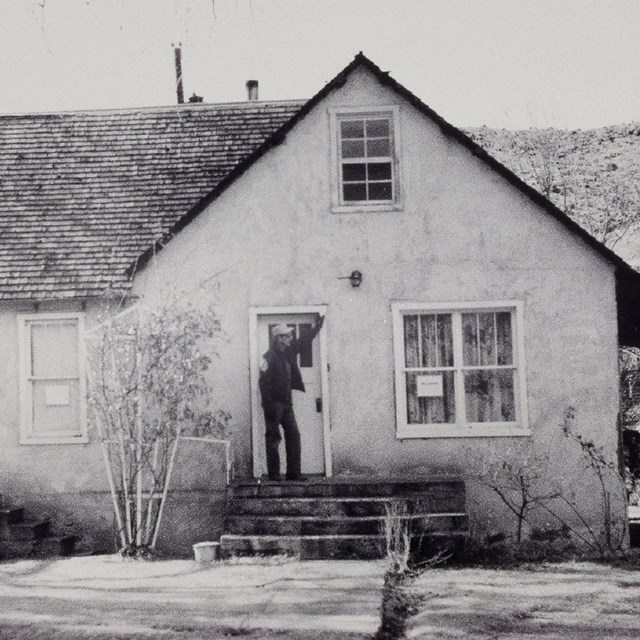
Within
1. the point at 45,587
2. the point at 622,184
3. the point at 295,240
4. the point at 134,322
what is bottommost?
the point at 45,587

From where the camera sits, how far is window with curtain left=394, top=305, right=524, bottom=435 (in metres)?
12.3

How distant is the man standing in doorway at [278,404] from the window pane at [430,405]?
177 centimetres

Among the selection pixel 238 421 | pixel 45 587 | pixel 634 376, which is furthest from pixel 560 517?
pixel 634 376

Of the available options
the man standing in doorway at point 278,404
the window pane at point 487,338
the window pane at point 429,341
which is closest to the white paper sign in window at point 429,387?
the window pane at point 429,341

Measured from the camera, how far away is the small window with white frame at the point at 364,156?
12453 mm

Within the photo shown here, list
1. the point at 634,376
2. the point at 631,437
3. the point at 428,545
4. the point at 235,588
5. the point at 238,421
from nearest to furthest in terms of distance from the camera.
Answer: the point at 235,588
the point at 428,545
the point at 238,421
the point at 631,437
the point at 634,376

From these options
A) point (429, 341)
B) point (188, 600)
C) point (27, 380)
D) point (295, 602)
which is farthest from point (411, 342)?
point (27, 380)

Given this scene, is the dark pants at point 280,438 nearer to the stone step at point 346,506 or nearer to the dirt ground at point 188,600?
the stone step at point 346,506

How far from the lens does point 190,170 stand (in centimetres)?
1460

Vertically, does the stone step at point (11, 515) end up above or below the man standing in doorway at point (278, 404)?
below

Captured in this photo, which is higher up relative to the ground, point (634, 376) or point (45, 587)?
point (634, 376)

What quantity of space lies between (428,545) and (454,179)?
5.18m

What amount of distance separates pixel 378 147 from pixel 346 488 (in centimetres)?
502

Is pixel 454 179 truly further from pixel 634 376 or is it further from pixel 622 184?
pixel 622 184
